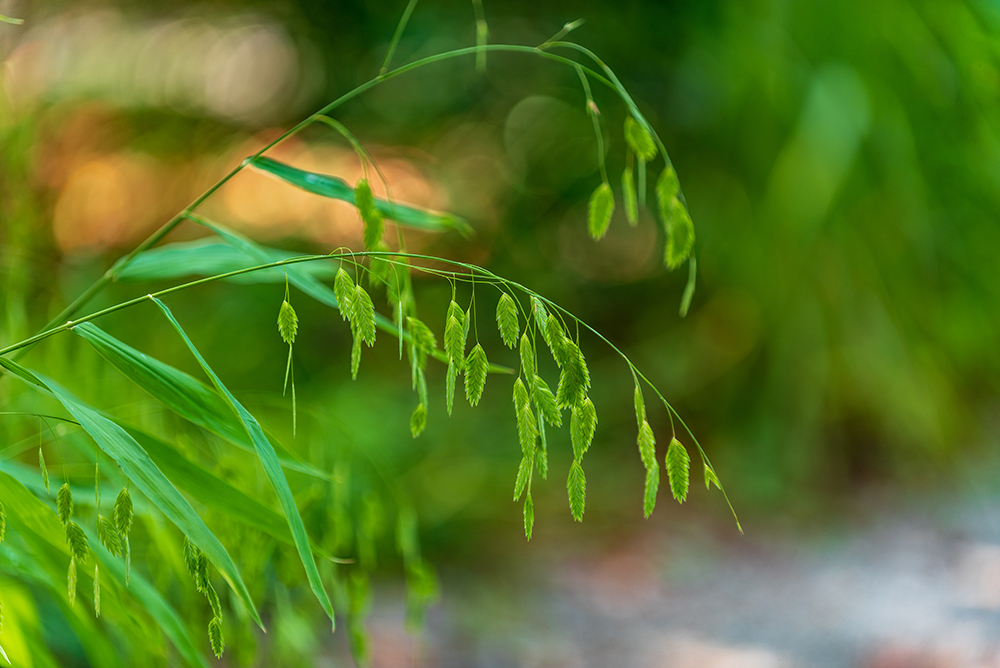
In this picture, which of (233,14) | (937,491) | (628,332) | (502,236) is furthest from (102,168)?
(937,491)

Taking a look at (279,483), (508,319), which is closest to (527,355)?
(508,319)

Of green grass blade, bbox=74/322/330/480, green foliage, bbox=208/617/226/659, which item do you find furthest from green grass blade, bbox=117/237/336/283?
green foliage, bbox=208/617/226/659

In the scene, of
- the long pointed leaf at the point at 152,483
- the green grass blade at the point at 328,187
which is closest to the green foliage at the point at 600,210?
the green grass blade at the point at 328,187

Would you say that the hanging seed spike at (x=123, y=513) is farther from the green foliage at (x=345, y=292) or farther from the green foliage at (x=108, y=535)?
the green foliage at (x=345, y=292)

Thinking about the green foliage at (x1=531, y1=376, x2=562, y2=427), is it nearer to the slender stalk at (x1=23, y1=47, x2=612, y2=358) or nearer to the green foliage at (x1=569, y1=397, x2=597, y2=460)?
the green foliage at (x1=569, y1=397, x2=597, y2=460)

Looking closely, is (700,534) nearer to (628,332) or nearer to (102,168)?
(628,332)
